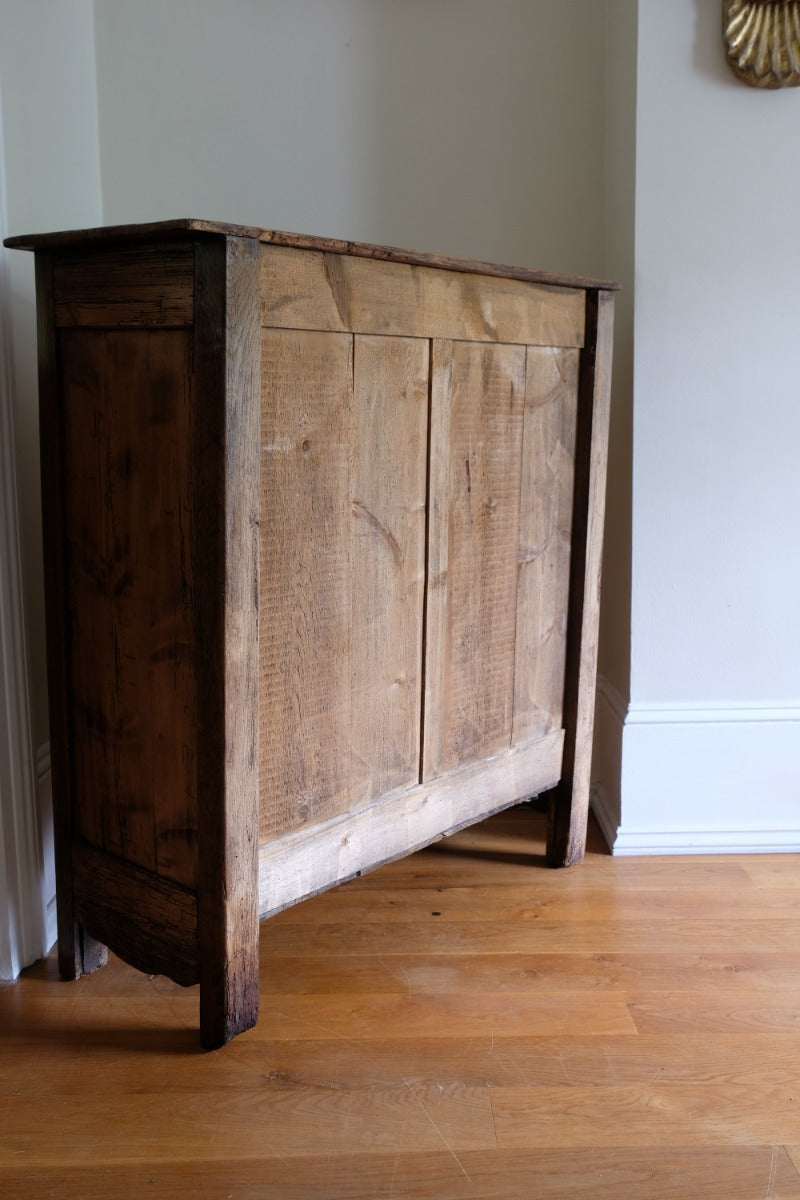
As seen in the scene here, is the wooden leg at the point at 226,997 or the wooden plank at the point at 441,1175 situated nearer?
the wooden plank at the point at 441,1175

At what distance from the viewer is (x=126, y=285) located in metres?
1.49

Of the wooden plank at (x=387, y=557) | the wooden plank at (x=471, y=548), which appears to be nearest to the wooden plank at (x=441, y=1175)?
the wooden plank at (x=387, y=557)

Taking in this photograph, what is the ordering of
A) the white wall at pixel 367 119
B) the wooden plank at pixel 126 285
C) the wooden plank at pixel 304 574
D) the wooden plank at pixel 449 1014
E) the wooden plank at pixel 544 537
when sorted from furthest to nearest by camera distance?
the white wall at pixel 367 119 < the wooden plank at pixel 544 537 < the wooden plank at pixel 449 1014 < the wooden plank at pixel 304 574 < the wooden plank at pixel 126 285

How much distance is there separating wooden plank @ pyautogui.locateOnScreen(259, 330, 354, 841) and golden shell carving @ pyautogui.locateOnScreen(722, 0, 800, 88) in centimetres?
109

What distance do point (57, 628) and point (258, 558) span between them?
1.31 feet

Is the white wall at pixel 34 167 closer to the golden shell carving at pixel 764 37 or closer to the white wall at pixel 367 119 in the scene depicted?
the white wall at pixel 367 119

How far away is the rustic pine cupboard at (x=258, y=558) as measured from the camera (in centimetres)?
147

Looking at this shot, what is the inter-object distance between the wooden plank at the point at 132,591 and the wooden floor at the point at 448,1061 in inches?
11.4

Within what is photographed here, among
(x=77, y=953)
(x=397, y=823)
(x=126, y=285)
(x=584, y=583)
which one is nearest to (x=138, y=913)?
(x=77, y=953)

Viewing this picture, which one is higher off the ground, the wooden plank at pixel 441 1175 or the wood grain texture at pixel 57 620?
the wood grain texture at pixel 57 620

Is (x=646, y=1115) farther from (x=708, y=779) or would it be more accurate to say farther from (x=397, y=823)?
(x=708, y=779)

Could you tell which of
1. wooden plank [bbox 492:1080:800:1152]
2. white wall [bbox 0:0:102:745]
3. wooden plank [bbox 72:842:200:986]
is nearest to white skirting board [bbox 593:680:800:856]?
wooden plank [bbox 492:1080:800:1152]

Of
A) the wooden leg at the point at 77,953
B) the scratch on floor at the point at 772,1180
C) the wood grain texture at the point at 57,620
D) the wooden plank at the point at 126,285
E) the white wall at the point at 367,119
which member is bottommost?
the scratch on floor at the point at 772,1180

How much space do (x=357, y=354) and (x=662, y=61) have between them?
1.00 m
